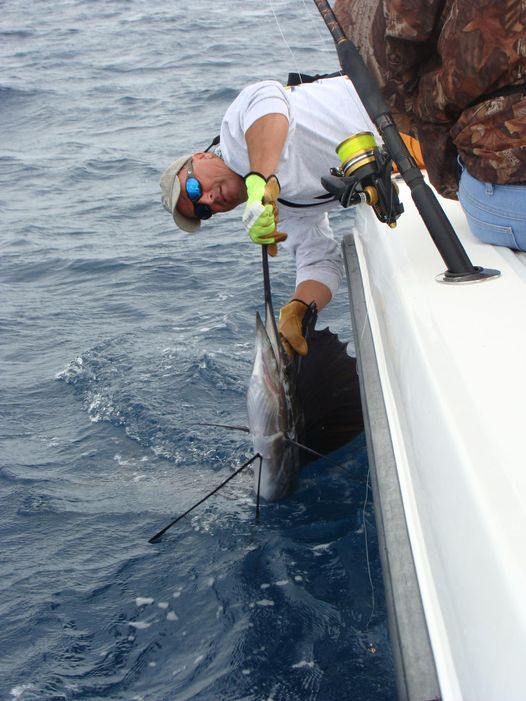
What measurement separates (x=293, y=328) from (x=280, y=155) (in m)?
0.70

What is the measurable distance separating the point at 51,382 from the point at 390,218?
8.49 ft

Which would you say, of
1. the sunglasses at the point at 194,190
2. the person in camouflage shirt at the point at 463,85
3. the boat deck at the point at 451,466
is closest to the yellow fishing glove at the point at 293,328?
the sunglasses at the point at 194,190

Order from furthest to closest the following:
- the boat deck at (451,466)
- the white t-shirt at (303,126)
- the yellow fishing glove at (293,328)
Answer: the yellow fishing glove at (293,328) → the white t-shirt at (303,126) → the boat deck at (451,466)

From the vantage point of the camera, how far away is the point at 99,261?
20.9 feet

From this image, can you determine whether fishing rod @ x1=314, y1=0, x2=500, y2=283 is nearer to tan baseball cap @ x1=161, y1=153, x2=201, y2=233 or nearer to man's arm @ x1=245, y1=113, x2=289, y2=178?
man's arm @ x1=245, y1=113, x2=289, y2=178

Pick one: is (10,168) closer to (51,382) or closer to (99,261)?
(99,261)

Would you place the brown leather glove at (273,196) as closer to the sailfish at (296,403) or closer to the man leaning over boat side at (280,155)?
the man leaning over boat side at (280,155)

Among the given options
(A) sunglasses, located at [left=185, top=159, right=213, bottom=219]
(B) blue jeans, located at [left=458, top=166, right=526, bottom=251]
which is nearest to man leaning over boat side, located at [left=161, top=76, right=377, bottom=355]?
(A) sunglasses, located at [left=185, top=159, right=213, bottom=219]

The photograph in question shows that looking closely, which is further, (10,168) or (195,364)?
(10,168)

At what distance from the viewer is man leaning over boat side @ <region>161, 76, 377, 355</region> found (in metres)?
3.04

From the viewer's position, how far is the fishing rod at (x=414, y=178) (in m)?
2.27

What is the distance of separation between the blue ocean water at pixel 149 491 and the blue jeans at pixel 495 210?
1.22 m

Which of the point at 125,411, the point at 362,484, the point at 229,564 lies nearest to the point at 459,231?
the point at 362,484

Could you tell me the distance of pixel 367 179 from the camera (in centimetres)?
247
